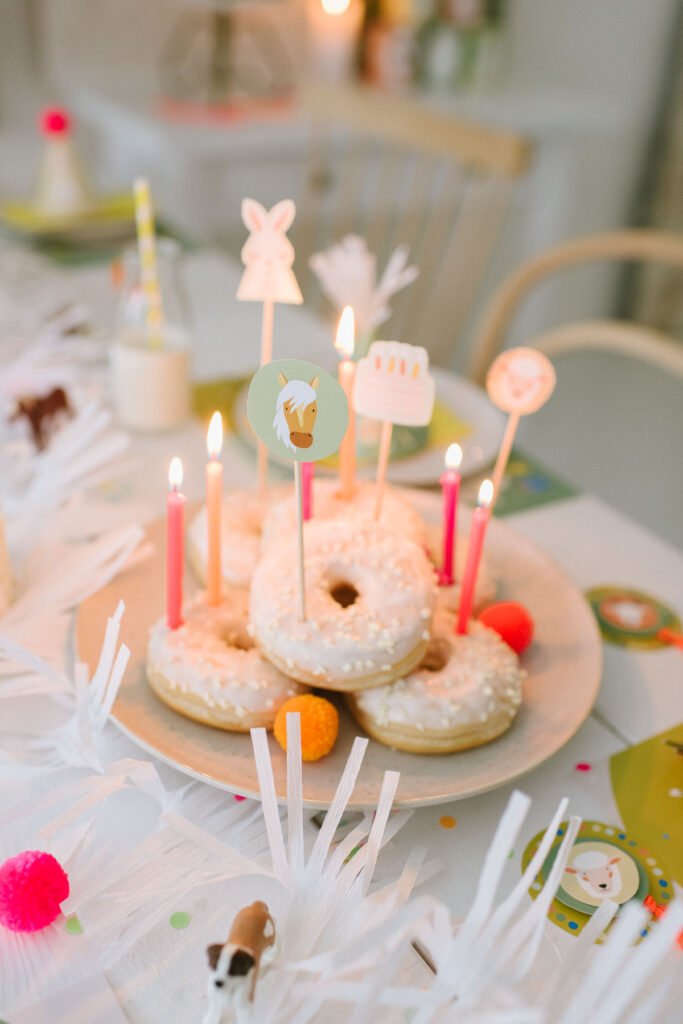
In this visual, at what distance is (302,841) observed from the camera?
63cm

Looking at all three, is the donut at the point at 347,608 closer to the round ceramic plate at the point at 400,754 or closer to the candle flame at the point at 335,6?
the round ceramic plate at the point at 400,754

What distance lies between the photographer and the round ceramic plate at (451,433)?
111cm

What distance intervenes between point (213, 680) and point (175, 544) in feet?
0.34

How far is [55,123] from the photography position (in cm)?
168

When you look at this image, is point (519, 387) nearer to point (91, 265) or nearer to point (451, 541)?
point (451, 541)

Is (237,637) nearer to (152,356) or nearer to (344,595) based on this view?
(344,595)

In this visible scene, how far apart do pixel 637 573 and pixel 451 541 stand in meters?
0.30

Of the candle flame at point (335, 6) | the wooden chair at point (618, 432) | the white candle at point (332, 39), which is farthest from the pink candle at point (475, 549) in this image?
the white candle at point (332, 39)

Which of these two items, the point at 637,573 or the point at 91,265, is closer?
the point at 637,573

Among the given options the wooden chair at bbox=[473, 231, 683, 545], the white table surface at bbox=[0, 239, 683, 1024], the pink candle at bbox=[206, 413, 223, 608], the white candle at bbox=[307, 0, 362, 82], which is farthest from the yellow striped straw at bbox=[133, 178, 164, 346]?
the white candle at bbox=[307, 0, 362, 82]

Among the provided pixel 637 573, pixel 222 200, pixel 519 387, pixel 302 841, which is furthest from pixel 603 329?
pixel 222 200

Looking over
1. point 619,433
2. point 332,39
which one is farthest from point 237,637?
point 332,39

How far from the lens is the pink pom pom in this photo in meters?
0.59

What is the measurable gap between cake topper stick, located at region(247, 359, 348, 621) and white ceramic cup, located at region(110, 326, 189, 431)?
570mm
